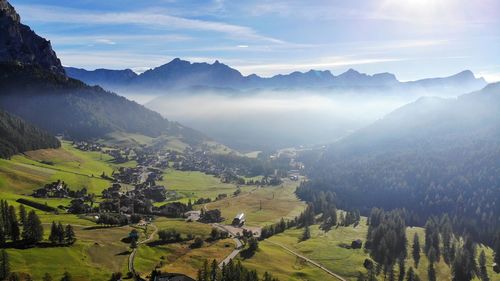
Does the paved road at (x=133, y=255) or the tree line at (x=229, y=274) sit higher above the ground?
the tree line at (x=229, y=274)

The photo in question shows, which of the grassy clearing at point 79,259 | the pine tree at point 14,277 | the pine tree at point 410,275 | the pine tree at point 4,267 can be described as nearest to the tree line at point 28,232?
the grassy clearing at point 79,259

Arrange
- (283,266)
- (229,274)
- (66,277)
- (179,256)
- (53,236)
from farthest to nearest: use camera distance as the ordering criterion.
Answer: (283,266)
(179,256)
(53,236)
(229,274)
(66,277)

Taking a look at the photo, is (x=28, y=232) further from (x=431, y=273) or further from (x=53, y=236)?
(x=431, y=273)

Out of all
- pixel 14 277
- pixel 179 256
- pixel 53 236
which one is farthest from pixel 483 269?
pixel 14 277

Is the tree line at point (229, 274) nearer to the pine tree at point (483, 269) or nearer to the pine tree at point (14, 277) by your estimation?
the pine tree at point (14, 277)

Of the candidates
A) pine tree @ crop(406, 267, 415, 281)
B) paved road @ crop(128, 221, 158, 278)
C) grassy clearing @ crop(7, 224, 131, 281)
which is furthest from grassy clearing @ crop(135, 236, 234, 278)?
pine tree @ crop(406, 267, 415, 281)

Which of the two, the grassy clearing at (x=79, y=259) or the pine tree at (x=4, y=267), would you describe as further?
the grassy clearing at (x=79, y=259)

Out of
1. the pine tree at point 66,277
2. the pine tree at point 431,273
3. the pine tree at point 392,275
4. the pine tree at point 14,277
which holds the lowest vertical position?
the pine tree at point 431,273

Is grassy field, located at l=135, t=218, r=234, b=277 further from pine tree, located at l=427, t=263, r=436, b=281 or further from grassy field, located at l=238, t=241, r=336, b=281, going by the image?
pine tree, located at l=427, t=263, r=436, b=281

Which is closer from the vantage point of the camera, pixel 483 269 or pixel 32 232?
pixel 32 232

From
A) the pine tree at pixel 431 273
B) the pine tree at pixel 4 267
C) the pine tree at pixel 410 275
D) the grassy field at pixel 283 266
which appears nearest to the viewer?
the pine tree at pixel 4 267

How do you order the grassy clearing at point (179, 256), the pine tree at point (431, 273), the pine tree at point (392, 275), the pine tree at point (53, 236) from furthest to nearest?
1. the pine tree at point (431, 273)
2. the pine tree at point (392, 275)
3. the pine tree at point (53, 236)
4. the grassy clearing at point (179, 256)

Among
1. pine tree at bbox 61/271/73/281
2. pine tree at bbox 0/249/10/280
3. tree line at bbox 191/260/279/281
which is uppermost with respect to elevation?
pine tree at bbox 0/249/10/280

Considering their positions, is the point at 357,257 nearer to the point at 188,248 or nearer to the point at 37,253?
the point at 188,248
